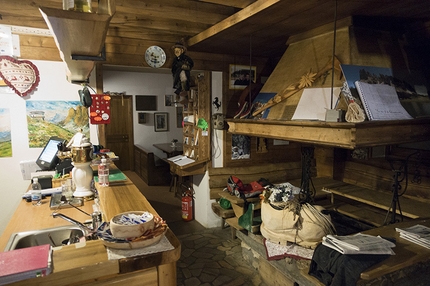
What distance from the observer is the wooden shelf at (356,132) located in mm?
2045

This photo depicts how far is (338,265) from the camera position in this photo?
1.89 metres

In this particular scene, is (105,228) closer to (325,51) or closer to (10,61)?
(325,51)

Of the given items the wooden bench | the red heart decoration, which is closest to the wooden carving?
the red heart decoration

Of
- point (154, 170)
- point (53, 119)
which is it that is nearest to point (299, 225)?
point (53, 119)

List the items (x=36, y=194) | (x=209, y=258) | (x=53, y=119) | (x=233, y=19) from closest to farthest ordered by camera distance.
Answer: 1. (x=36, y=194)
2. (x=233, y=19)
3. (x=53, y=119)
4. (x=209, y=258)

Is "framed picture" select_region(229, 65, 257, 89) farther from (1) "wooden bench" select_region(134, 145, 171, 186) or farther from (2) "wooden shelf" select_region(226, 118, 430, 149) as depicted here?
(1) "wooden bench" select_region(134, 145, 171, 186)

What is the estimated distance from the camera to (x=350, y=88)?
229 cm

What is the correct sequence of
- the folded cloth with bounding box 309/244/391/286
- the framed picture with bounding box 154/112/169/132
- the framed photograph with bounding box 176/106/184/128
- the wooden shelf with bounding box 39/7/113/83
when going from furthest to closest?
the framed photograph with bounding box 176/106/184/128 → the framed picture with bounding box 154/112/169/132 → the folded cloth with bounding box 309/244/391/286 → the wooden shelf with bounding box 39/7/113/83

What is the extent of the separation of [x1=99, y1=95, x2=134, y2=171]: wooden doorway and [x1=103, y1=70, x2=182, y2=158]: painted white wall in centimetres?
15

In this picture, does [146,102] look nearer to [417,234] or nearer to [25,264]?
[417,234]

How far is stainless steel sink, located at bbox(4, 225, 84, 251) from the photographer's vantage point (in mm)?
1702

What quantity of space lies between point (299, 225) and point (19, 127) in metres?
3.17

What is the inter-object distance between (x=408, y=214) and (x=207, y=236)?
2.49 metres

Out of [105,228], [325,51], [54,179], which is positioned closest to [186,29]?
[325,51]
